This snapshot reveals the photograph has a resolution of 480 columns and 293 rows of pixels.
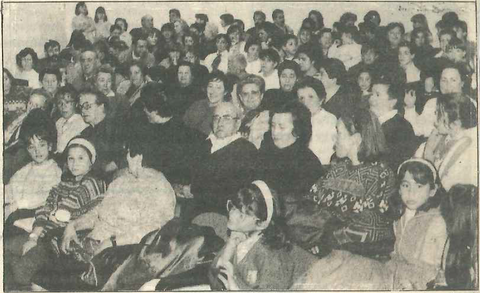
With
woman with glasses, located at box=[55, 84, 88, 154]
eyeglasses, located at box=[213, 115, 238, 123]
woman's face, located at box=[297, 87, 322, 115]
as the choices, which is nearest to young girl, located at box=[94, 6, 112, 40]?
woman with glasses, located at box=[55, 84, 88, 154]

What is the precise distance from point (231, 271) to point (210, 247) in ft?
0.76

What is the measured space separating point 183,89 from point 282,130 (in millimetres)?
789

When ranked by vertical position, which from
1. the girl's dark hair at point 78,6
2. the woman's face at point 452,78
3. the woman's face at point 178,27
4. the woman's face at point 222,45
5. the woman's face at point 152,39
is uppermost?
the girl's dark hair at point 78,6

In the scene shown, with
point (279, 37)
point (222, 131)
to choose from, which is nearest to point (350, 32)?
point (279, 37)

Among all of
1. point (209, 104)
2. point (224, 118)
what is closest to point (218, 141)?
point (224, 118)

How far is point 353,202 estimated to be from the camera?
500 cm

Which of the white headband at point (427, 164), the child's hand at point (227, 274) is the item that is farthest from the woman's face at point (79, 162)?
the white headband at point (427, 164)

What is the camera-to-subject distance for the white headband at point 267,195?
16.3 ft

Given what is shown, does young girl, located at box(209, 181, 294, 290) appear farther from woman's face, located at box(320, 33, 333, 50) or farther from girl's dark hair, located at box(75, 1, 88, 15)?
girl's dark hair, located at box(75, 1, 88, 15)

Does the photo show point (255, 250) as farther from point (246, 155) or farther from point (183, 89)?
point (183, 89)

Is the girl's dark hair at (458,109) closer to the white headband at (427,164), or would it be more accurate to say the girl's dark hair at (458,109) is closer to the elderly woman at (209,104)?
the white headband at (427,164)

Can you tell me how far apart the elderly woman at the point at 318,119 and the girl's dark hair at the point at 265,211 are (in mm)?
464

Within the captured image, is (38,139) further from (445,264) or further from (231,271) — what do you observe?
(445,264)

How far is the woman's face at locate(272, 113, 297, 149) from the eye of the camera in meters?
5.03
